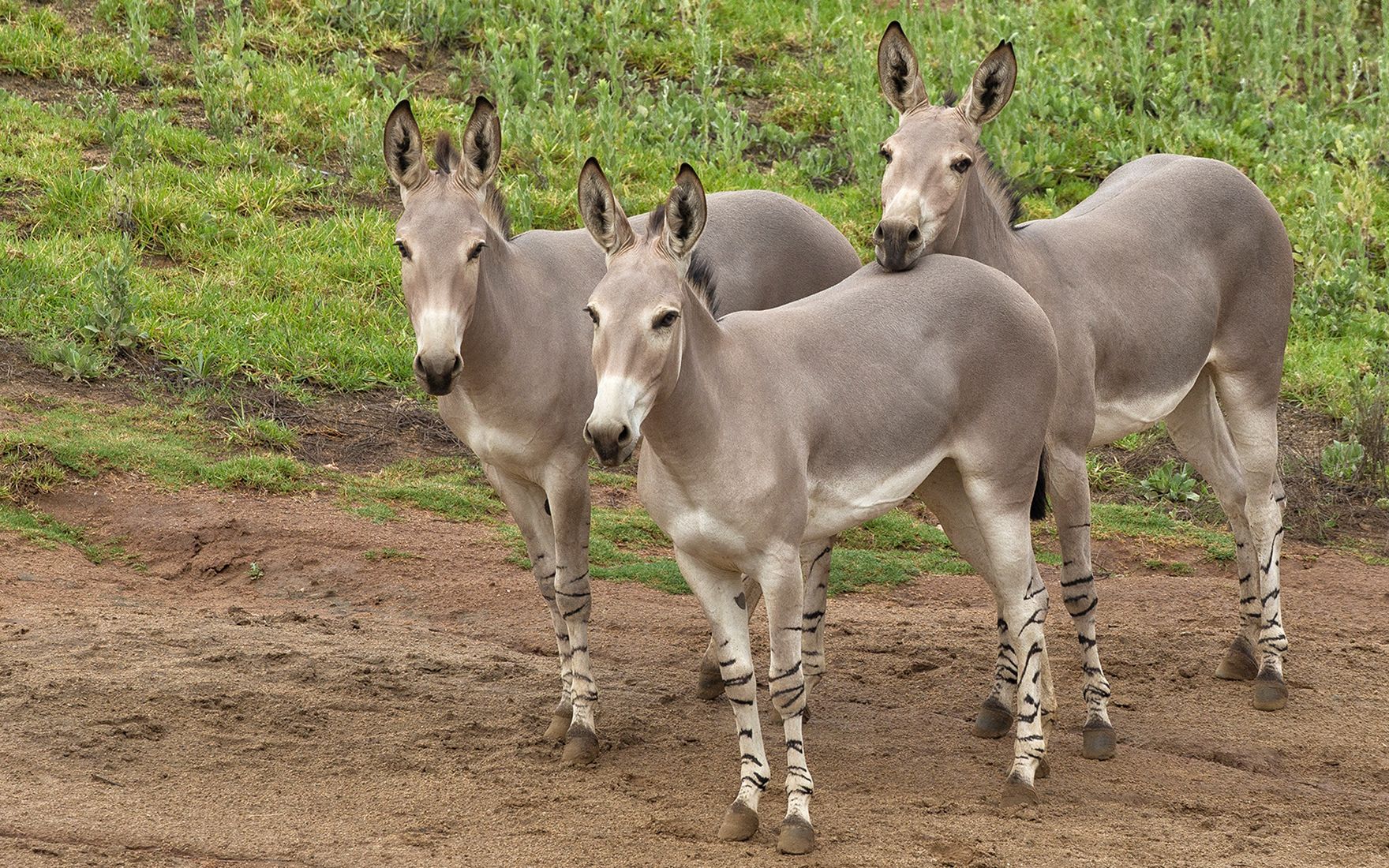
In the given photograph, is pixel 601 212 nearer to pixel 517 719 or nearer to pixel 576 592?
pixel 576 592

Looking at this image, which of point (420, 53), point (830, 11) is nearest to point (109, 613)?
point (420, 53)

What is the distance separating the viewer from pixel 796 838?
17.3 ft

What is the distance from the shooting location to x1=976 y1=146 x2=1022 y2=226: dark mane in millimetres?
6668

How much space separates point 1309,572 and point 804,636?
437 cm

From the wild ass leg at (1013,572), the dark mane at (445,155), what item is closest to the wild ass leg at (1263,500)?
the wild ass leg at (1013,572)

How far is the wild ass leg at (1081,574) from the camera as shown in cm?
644

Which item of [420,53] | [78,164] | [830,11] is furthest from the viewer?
[830,11]

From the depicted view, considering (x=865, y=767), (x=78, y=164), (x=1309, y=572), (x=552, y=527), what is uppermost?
(x=78, y=164)

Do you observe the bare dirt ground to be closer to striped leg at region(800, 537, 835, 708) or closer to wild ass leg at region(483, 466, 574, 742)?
wild ass leg at region(483, 466, 574, 742)

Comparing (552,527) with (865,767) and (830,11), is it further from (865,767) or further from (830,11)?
(830,11)

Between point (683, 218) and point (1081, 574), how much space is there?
274 cm

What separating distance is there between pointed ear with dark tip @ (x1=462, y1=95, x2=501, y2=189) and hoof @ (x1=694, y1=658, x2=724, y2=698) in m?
2.69

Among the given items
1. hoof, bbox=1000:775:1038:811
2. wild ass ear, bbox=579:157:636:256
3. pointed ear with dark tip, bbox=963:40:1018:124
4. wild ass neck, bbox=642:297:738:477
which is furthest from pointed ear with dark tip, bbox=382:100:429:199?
hoof, bbox=1000:775:1038:811

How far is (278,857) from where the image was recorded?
5152 mm
